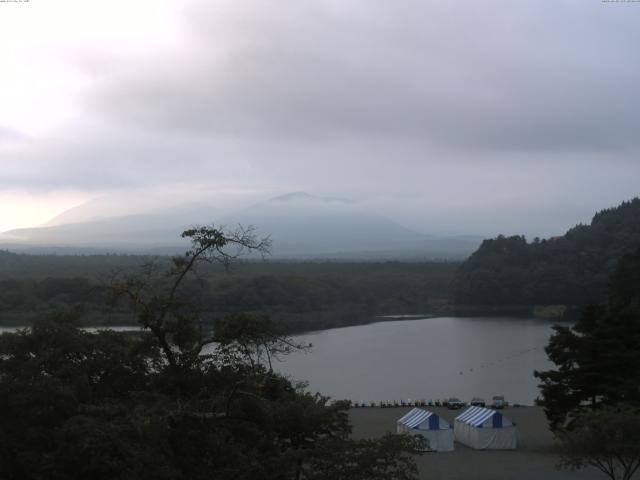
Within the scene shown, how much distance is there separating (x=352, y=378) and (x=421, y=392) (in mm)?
2543

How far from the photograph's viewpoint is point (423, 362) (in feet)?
89.4

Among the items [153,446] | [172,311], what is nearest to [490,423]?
[172,311]

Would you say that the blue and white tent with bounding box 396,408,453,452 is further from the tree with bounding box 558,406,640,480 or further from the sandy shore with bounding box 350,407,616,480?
the tree with bounding box 558,406,640,480

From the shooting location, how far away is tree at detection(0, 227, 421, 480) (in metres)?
4.85

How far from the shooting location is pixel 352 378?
23.5 metres

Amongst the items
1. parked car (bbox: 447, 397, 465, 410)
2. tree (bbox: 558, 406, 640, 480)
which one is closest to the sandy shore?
parked car (bbox: 447, 397, 465, 410)

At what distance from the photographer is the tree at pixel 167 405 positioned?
485 cm

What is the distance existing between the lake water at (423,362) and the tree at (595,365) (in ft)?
23.1

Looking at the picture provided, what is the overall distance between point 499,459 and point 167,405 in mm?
8257

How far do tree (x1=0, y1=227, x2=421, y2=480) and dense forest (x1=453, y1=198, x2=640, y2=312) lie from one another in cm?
4275

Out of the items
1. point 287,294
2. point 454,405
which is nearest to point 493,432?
point 454,405

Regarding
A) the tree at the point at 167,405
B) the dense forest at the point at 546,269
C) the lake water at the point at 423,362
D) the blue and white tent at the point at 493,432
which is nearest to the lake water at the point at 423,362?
the lake water at the point at 423,362

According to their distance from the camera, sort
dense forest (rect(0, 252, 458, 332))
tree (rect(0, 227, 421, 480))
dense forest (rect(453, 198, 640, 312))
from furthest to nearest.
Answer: dense forest (rect(453, 198, 640, 312))
dense forest (rect(0, 252, 458, 332))
tree (rect(0, 227, 421, 480))

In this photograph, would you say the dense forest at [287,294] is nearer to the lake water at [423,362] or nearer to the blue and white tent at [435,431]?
the lake water at [423,362]
